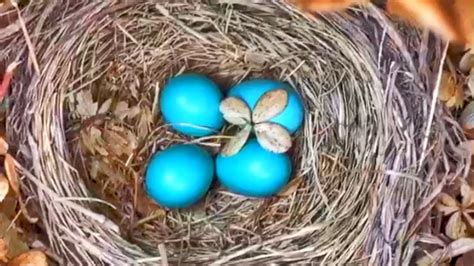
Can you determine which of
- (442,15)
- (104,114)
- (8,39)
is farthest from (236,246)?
(442,15)

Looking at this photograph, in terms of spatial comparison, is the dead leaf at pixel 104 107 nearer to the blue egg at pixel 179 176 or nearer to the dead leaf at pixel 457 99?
the blue egg at pixel 179 176

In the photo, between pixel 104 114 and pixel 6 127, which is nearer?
pixel 6 127

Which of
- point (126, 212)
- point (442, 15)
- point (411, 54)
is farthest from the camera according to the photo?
point (126, 212)

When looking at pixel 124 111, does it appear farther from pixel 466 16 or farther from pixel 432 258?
pixel 466 16

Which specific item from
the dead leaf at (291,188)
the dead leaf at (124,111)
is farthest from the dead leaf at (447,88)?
the dead leaf at (124,111)

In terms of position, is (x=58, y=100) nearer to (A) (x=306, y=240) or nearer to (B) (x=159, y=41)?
(B) (x=159, y=41)
